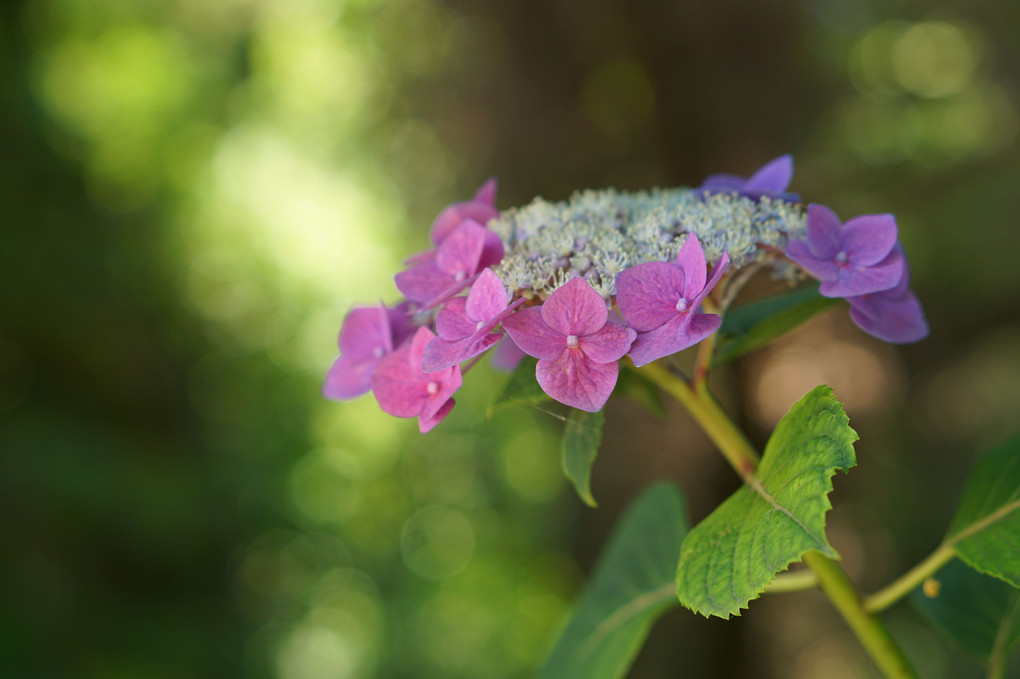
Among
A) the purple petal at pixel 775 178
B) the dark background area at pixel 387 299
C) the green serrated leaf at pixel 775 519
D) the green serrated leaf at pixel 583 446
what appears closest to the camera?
the green serrated leaf at pixel 775 519

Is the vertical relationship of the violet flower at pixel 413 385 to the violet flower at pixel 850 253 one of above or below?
above

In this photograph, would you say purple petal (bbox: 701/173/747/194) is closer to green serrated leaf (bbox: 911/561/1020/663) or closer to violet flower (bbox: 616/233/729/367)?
violet flower (bbox: 616/233/729/367)

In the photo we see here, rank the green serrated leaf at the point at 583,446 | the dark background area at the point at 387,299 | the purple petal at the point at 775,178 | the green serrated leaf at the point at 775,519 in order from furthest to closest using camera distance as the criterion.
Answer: the dark background area at the point at 387,299, the purple petal at the point at 775,178, the green serrated leaf at the point at 583,446, the green serrated leaf at the point at 775,519

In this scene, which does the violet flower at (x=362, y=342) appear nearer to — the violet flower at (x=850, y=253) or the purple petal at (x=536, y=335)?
the purple petal at (x=536, y=335)

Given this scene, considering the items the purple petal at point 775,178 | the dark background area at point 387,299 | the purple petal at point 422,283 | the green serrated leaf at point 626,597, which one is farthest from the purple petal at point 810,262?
the dark background area at point 387,299

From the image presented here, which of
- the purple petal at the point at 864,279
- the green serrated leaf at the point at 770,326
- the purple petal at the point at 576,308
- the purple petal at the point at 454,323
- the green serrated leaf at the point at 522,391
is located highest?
the purple petal at the point at 454,323

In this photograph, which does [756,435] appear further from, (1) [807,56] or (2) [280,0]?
(2) [280,0]

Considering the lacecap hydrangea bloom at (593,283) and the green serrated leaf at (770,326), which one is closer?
the lacecap hydrangea bloom at (593,283)

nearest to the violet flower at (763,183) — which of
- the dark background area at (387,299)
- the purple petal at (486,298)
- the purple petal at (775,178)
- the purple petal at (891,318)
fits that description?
the purple petal at (775,178)
